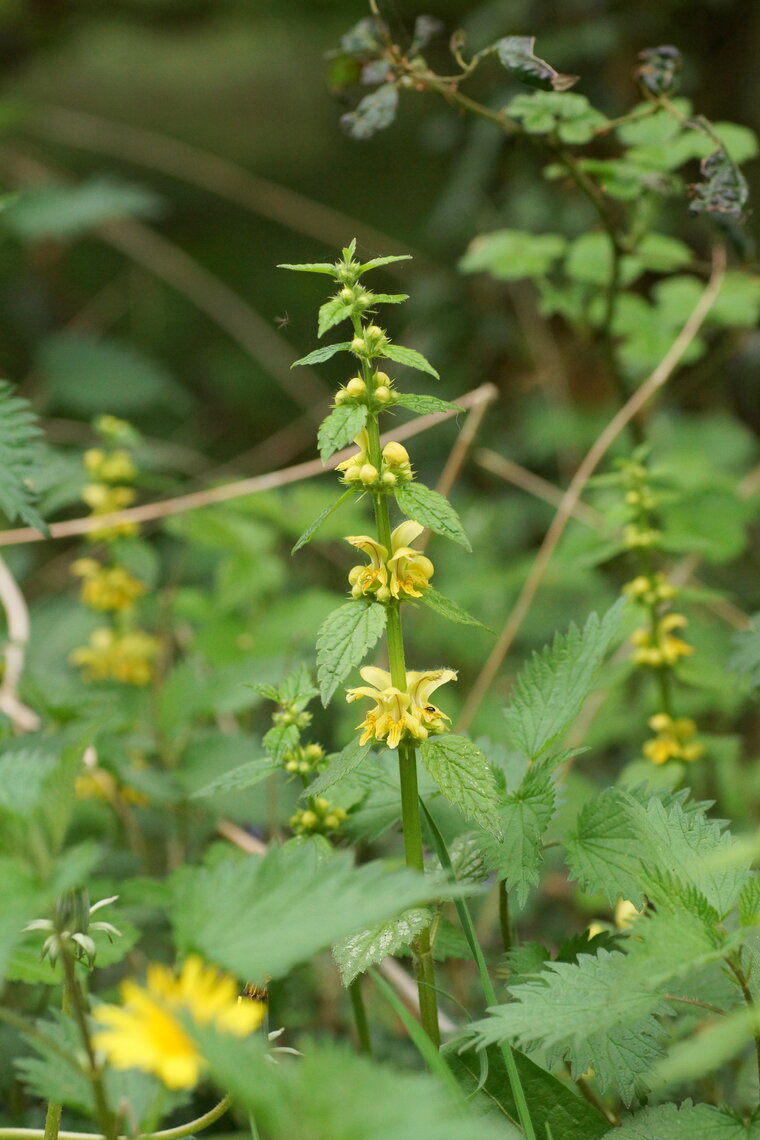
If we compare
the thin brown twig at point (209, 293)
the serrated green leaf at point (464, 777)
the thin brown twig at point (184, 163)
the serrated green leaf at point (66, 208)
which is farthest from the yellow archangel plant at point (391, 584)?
the thin brown twig at point (184, 163)

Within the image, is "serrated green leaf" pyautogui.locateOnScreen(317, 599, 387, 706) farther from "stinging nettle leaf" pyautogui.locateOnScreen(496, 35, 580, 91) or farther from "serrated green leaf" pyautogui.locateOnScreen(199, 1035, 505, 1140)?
"stinging nettle leaf" pyautogui.locateOnScreen(496, 35, 580, 91)

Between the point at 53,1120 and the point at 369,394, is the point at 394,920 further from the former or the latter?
the point at 369,394

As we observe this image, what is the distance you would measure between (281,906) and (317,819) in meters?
0.27

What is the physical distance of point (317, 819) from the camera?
0.86 m

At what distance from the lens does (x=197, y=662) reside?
1.53m

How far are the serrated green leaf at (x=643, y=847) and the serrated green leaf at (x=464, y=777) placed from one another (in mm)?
100

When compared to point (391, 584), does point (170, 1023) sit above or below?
below

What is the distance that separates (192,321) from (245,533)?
208cm

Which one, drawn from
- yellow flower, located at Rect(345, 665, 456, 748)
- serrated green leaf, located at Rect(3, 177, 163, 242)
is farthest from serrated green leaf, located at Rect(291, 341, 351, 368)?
serrated green leaf, located at Rect(3, 177, 163, 242)

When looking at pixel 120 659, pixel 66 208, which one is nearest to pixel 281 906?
pixel 120 659

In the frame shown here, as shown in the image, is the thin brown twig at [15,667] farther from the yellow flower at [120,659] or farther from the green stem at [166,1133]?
the green stem at [166,1133]

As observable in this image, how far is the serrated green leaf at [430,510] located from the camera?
708 millimetres

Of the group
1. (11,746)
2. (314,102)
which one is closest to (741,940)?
→ (11,746)

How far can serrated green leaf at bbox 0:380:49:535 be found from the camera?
36.9 inches
